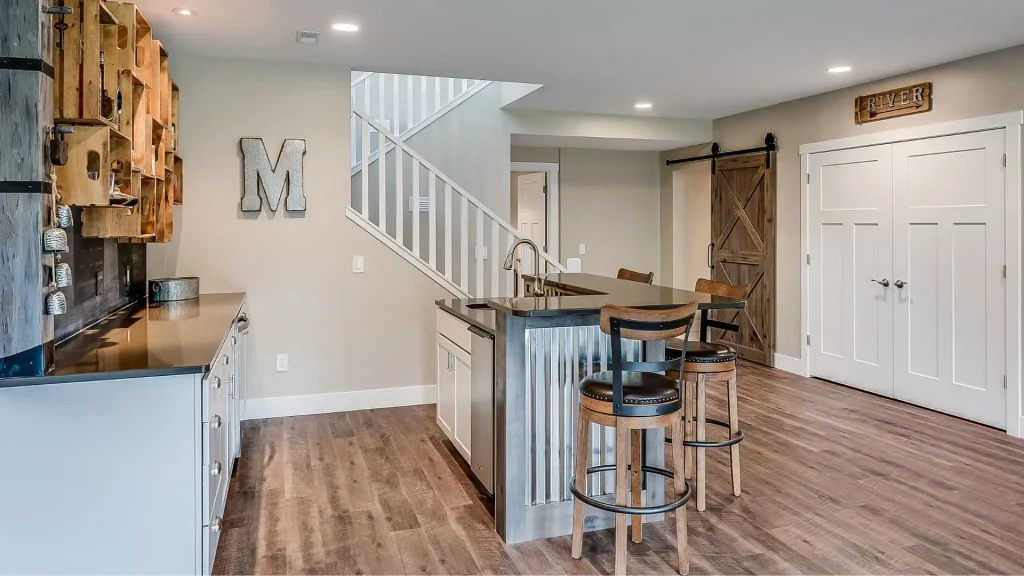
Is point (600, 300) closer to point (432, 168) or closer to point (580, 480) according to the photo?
point (580, 480)

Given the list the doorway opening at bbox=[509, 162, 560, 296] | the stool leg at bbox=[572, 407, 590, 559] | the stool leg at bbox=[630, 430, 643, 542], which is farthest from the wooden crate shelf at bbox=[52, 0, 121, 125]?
the doorway opening at bbox=[509, 162, 560, 296]

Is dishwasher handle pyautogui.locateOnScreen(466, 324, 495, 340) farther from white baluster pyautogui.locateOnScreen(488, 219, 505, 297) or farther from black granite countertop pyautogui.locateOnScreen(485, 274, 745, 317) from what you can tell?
white baluster pyautogui.locateOnScreen(488, 219, 505, 297)

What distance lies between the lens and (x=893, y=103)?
518 centimetres

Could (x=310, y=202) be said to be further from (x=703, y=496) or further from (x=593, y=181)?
(x=593, y=181)

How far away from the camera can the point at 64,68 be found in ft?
7.64

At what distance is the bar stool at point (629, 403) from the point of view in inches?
94.0

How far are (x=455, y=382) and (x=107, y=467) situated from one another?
1.93 metres

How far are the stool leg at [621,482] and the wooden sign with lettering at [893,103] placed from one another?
4072 mm

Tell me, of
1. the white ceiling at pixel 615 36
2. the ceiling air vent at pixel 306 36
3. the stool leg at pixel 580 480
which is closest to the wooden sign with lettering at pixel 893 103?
the white ceiling at pixel 615 36

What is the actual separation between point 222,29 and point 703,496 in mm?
3685

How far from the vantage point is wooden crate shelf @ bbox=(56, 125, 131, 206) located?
238 cm

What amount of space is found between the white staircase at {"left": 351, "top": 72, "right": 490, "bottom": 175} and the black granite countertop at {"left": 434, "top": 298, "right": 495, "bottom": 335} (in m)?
2.70

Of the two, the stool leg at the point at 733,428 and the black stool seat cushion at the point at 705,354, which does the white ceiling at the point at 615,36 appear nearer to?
the black stool seat cushion at the point at 705,354

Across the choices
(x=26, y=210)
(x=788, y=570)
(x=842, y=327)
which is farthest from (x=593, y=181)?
(x=26, y=210)
